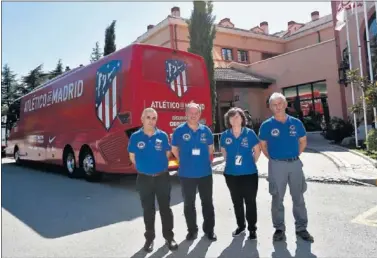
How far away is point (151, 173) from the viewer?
4.28 metres

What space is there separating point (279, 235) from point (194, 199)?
1142mm

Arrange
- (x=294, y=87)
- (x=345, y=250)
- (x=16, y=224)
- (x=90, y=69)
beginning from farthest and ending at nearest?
(x=294, y=87) → (x=90, y=69) → (x=16, y=224) → (x=345, y=250)

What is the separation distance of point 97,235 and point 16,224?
1.85 metres

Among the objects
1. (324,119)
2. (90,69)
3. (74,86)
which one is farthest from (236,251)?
(324,119)

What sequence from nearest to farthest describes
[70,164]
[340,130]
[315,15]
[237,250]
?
1. [237,250]
2. [70,164]
3. [340,130]
4. [315,15]

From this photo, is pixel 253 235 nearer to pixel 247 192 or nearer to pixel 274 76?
pixel 247 192

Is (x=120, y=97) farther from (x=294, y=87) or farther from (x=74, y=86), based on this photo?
(x=294, y=87)

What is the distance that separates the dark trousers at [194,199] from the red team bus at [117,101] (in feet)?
11.3

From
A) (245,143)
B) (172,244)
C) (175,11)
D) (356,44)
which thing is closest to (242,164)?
(245,143)

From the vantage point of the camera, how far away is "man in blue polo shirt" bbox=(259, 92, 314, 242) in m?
4.27

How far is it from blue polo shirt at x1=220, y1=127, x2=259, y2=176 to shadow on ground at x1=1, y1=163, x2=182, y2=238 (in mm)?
2226

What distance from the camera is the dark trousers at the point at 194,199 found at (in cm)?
448

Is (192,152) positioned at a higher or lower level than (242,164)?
higher

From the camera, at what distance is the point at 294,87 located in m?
21.0
